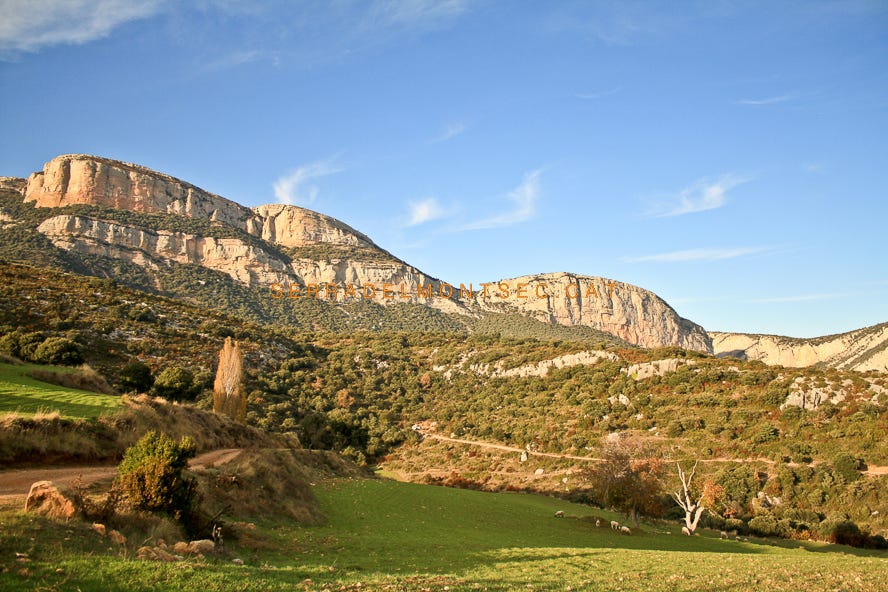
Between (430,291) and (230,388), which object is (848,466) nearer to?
(230,388)

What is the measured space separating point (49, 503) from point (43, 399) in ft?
31.7

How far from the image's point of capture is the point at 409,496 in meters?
24.9

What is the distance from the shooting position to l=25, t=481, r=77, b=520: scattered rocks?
893cm

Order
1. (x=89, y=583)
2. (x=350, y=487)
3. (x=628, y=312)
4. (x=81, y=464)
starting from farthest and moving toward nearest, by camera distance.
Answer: (x=628, y=312), (x=350, y=487), (x=81, y=464), (x=89, y=583)

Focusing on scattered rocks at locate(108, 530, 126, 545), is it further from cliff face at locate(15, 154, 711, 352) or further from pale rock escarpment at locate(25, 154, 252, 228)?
pale rock escarpment at locate(25, 154, 252, 228)

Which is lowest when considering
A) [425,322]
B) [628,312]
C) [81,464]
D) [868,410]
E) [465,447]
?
[465,447]

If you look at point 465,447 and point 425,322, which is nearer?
point 465,447

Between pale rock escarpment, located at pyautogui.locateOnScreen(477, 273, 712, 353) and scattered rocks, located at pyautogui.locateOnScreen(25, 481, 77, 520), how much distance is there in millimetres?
123839

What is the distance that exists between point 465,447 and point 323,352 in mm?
30717

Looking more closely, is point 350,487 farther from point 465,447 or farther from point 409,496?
point 465,447

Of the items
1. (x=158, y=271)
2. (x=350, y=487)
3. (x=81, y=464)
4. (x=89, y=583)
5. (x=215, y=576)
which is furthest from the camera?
(x=158, y=271)

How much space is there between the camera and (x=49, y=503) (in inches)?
→ 356

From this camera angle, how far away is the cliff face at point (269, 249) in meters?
104

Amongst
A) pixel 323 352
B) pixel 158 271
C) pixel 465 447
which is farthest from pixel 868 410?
pixel 158 271
